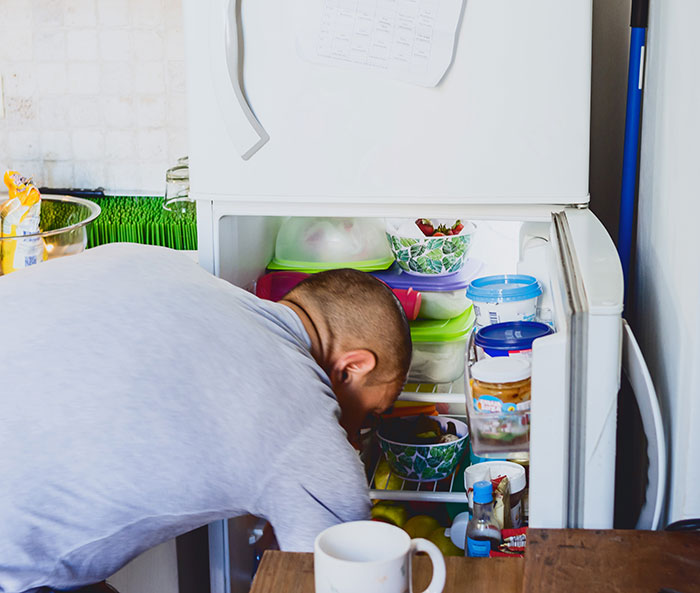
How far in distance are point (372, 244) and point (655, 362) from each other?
0.74 meters

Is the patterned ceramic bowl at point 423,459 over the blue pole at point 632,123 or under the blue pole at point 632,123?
under

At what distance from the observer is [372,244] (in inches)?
70.3

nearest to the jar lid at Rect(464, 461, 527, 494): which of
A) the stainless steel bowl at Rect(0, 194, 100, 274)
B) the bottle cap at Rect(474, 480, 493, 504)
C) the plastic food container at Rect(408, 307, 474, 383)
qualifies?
the bottle cap at Rect(474, 480, 493, 504)

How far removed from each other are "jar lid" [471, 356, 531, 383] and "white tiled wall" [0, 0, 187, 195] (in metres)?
1.49

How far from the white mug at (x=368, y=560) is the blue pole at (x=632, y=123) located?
0.98 meters

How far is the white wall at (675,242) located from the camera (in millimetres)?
890

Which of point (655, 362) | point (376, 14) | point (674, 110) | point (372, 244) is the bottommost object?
point (655, 362)

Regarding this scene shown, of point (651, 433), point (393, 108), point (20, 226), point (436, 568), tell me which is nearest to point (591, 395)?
point (651, 433)

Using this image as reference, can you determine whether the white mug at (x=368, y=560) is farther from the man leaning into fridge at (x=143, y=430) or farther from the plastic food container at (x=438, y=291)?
the plastic food container at (x=438, y=291)

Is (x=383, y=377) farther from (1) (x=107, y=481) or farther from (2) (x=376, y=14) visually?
(2) (x=376, y=14)

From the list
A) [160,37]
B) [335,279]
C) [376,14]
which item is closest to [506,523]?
[335,279]

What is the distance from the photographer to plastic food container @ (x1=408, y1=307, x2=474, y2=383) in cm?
168

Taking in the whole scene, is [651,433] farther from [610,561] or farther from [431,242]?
[431,242]

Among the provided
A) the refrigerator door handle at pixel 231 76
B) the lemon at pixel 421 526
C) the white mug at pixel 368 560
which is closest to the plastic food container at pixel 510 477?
the lemon at pixel 421 526
